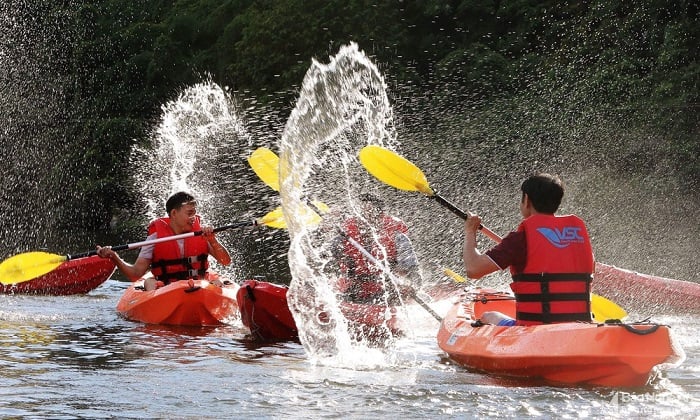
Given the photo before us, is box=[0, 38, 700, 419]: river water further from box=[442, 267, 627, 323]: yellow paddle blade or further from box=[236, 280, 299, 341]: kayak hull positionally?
box=[442, 267, 627, 323]: yellow paddle blade

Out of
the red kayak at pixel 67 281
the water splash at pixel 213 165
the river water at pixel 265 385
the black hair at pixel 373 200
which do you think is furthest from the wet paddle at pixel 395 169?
the water splash at pixel 213 165

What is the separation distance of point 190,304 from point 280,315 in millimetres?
1075

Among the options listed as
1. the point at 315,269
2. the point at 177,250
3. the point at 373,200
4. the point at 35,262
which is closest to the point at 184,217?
the point at 177,250

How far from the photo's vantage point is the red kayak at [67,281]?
40.3 ft

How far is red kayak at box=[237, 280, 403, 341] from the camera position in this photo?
25.3 feet

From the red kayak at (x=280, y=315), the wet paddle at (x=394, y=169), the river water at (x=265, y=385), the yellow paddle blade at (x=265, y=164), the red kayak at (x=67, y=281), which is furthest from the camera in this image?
the red kayak at (x=67, y=281)

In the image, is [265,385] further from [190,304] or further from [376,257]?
[190,304]

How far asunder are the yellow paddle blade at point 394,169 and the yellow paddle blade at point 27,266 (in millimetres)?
3131

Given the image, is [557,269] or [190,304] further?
[190,304]

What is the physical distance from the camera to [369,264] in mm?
8273

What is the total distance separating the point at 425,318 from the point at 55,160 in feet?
73.6

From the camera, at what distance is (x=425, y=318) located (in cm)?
936

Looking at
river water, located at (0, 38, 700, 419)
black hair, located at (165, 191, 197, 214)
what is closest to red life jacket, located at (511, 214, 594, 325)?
river water, located at (0, 38, 700, 419)

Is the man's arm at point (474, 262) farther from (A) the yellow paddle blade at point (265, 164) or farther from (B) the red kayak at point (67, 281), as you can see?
(B) the red kayak at point (67, 281)
